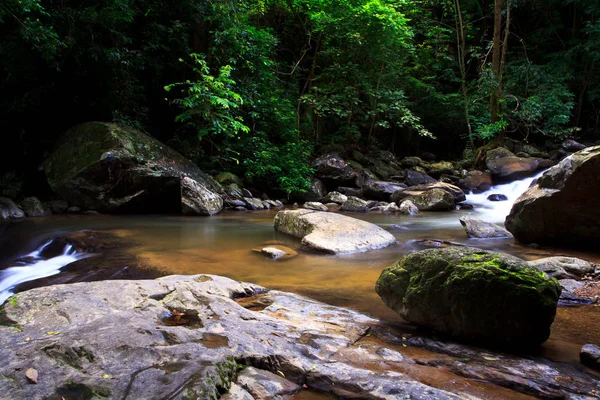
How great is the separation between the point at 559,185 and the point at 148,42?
10540mm

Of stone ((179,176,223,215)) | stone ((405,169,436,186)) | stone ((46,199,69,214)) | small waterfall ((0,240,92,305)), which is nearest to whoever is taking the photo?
small waterfall ((0,240,92,305))

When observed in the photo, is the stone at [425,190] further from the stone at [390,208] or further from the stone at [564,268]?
the stone at [564,268]

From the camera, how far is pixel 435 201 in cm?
1095

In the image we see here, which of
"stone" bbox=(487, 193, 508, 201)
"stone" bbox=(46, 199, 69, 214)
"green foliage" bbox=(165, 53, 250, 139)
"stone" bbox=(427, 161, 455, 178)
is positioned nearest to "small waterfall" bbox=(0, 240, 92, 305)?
"stone" bbox=(46, 199, 69, 214)

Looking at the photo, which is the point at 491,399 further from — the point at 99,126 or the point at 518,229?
the point at 99,126

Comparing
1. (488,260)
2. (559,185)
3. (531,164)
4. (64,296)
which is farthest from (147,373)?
(531,164)

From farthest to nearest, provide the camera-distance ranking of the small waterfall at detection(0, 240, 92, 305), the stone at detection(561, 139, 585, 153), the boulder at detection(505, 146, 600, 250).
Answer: the stone at detection(561, 139, 585, 153), the boulder at detection(505, 146, 600, 250), the small waterfall at detection(0, 240, 92, 305)

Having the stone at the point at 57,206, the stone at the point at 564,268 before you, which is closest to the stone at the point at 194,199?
the stone at the point at 57,206

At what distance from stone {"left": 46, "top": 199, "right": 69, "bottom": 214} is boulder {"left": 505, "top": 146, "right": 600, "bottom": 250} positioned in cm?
958

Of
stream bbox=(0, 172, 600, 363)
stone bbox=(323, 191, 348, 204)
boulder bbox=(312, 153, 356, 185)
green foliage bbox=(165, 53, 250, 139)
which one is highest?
green foliage bbox=(165, 53, 250, 139)

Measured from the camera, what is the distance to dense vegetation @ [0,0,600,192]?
9492mm

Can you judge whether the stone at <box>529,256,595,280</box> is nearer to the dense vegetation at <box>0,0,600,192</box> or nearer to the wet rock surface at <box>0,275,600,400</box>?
the wet rock surface at <box>0,275,600,400</box>

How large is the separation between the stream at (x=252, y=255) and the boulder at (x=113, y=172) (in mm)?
699

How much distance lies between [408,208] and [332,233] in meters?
5.07
